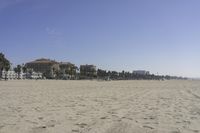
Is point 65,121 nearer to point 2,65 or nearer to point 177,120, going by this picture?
point 177,120

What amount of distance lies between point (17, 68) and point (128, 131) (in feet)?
365

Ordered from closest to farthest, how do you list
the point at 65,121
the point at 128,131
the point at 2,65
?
the point at 128,131 < the point at 65,121 < the point at 2,65

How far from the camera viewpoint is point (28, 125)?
8625 mm

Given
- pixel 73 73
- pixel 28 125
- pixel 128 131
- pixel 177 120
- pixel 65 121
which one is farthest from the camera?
pixel 73 73

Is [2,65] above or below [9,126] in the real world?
above

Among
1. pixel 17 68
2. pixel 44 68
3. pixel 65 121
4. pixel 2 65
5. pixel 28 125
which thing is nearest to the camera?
pixel 28 125

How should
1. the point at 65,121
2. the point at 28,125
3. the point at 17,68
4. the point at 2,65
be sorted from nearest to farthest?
the point at 28,125 → the point at 65,121 → the point at 2,65 → the point at 17,68

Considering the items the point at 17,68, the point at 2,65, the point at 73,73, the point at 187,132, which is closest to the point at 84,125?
the point at 187,132

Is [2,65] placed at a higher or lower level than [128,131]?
higher

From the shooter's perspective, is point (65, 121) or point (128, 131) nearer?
point (128, 131)

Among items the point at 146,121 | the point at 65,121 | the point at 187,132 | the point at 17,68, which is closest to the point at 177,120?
the point at 146,121

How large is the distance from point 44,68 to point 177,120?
170 meters

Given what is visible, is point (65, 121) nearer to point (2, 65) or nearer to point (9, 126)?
point (9, 126)

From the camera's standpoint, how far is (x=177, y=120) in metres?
10.2
